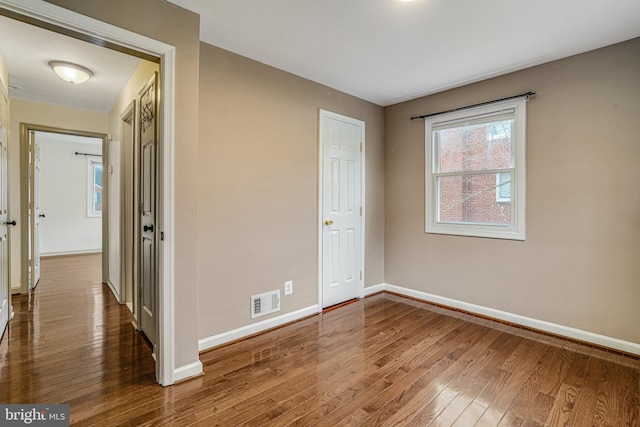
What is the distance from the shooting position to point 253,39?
240 centimetres

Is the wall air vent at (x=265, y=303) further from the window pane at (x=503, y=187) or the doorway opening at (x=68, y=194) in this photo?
the doorway opening at (x=68, y=194)

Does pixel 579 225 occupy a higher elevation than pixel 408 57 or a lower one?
lower

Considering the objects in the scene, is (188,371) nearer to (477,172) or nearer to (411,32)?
(411,32)

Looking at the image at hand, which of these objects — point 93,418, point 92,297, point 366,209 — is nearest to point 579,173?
point 366,209

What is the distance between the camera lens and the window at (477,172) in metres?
2.96

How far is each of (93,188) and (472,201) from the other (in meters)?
7.70

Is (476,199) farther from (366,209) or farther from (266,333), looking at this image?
(266,333)

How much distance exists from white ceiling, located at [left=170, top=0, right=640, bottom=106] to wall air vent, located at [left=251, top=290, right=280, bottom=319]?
2116 millimetres

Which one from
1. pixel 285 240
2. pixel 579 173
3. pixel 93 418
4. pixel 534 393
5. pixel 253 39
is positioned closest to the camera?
pixel 93 418

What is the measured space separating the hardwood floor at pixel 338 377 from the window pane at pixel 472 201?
1.05 meters

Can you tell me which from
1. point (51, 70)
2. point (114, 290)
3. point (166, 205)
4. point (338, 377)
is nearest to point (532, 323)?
point (338, 377)

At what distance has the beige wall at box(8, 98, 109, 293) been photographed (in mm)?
3701

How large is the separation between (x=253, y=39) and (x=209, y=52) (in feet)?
1.21

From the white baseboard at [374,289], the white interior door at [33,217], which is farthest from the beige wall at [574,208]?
the white interior door at [33,217]
